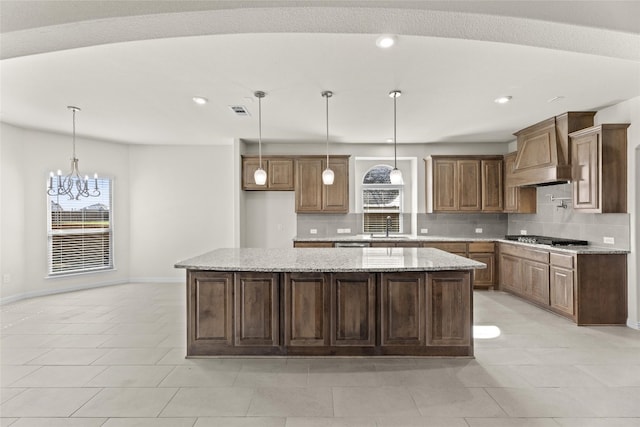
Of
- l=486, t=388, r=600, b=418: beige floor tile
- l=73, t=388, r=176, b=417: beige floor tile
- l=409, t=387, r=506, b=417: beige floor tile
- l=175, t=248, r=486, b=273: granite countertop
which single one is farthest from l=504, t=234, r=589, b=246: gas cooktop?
l=73, t=388, r=176, b=417: beige floor tile

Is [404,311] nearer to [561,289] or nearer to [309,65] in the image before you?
[309,65]

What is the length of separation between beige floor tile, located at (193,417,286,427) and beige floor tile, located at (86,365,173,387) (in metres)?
0.71

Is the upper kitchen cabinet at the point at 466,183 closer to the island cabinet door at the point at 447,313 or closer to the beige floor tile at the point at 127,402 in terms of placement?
the island cabinet door at the point at 447,313

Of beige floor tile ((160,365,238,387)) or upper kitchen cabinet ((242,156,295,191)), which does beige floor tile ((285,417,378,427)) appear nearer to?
beige floor tile ((160,365,238,387))

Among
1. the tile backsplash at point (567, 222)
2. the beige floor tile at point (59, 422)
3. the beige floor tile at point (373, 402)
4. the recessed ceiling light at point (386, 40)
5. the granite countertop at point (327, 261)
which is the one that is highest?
the recessed ceiling light at point (386, 40)

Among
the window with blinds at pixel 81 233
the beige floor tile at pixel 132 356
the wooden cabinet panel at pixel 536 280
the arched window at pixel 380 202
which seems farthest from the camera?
the arched window at pixel 380 202

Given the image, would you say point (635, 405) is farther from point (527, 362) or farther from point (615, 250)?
point (615, 250)

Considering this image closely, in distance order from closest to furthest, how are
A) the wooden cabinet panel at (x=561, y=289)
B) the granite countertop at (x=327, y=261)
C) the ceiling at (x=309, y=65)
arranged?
the ceiling at (x=309, y=65) → the granite countertop at (x=327, y=261) → the wooden cabinet panel at (x=561, y=289)

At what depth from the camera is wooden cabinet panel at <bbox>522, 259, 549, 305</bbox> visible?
14.5ft

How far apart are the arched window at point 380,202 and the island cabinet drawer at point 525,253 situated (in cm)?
184

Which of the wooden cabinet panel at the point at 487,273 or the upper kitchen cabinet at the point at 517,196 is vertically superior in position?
the upper kitchen cabinet at the point at 517,196

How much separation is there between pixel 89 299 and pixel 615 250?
→ 285 inches

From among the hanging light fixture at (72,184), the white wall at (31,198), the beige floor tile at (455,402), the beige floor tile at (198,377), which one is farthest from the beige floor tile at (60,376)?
the white wall at (31,198)

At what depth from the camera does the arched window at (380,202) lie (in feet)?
21.1
